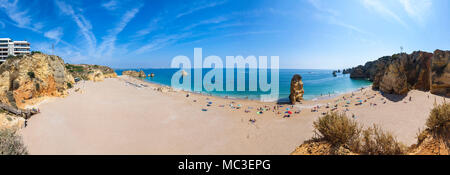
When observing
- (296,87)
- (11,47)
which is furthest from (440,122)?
(11,47)

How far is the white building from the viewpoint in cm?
4025

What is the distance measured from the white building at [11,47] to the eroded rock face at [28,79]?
35815 millimetres

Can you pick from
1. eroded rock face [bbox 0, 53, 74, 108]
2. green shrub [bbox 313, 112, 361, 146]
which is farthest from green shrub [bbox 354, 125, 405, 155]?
eroded rock face [bbox 0, 53, 74, 108]

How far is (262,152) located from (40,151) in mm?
13112

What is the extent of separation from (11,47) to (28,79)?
45.3 m

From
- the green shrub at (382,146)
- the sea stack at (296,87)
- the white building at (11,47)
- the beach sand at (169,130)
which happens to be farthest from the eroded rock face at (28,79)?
the white building at (11,47)

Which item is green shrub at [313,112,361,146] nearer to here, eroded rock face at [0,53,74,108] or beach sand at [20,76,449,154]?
beach sand at [20,76,449,154]

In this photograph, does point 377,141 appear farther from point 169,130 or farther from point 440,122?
point 169,130

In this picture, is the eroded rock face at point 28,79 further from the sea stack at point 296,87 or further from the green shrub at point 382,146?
the sea stack at point 296,87

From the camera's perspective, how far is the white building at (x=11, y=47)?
40253 millimetres

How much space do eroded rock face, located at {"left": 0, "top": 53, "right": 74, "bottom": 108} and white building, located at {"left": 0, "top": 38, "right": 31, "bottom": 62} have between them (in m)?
35.8
